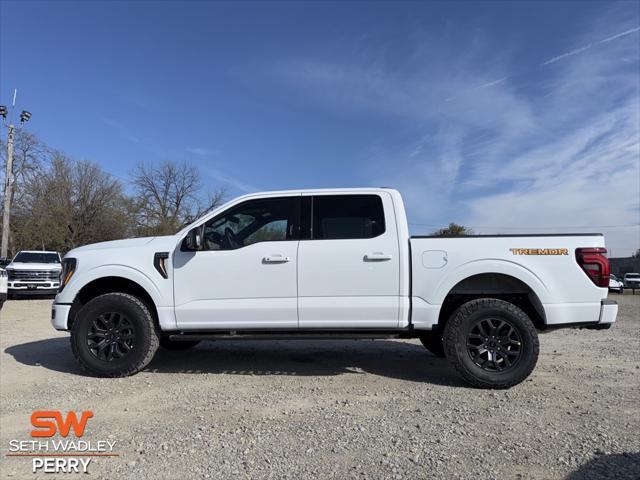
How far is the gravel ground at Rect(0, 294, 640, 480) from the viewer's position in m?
2.89

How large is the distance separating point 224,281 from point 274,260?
1.99 feet

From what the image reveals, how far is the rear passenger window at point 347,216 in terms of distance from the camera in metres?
4.88

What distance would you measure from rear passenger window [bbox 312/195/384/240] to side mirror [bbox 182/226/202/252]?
125 centimetres

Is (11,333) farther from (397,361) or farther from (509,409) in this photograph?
(509,409)

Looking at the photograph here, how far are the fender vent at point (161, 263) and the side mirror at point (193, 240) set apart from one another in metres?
0.28

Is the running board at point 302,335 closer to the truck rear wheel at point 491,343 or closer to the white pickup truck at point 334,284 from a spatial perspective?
the white pickup truck at point 334,284

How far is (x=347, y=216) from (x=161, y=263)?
84.9 inches

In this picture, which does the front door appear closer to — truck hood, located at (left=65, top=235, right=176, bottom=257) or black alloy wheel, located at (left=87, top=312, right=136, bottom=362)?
truck hood, located at (left=65, top=235, right=176, bottom=257)

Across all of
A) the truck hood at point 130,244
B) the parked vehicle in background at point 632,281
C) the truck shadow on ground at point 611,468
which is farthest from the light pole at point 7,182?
the parked vehicle in background at point 632,281

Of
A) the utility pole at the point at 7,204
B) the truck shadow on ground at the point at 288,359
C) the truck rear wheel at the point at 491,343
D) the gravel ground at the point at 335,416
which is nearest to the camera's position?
the gravel ground at the point at 335,416

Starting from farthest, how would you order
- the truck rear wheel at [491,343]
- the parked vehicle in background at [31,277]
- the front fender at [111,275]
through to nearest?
the parked vehicle in background at [31,277] → the front fender at [111,275] → the truck rear wheel at [491,343]

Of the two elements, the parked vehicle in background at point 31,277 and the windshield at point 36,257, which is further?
the windshield at point 36,257

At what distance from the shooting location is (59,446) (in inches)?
126

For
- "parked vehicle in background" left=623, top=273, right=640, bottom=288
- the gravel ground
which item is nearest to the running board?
the gravel ground
